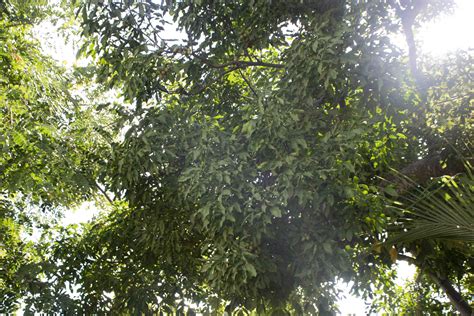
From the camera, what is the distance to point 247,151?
210 inches

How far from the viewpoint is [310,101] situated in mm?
5086

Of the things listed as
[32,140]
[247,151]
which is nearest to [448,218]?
[247,151]

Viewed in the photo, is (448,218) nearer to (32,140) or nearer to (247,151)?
(247,151)

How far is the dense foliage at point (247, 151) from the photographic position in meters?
4.96

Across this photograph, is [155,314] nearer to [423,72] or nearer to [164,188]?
[164,188]

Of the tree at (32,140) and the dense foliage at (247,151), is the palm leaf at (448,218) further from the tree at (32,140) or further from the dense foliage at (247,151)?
the tree at (32,140)

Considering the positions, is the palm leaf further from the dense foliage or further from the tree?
the tree

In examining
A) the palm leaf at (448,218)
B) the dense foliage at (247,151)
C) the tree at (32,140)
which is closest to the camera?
the palm leaf at (448,218)

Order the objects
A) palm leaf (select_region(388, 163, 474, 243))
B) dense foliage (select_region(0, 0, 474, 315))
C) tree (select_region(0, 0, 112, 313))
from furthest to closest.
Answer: tree (select_region(0, 0, 112, 313)) < dense foliage (select_region(0, 0, 474, 315)) < palm leaf (select_region(388, 163, 474, 243))

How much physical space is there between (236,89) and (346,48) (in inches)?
73.9

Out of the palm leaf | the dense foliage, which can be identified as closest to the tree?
the dense foliage

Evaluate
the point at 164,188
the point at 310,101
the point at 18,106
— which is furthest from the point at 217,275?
the point at 18,106

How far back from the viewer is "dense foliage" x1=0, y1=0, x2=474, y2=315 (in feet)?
16.3

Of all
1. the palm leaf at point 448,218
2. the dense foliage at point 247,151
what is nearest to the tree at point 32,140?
the dense foliage at point 247,151
